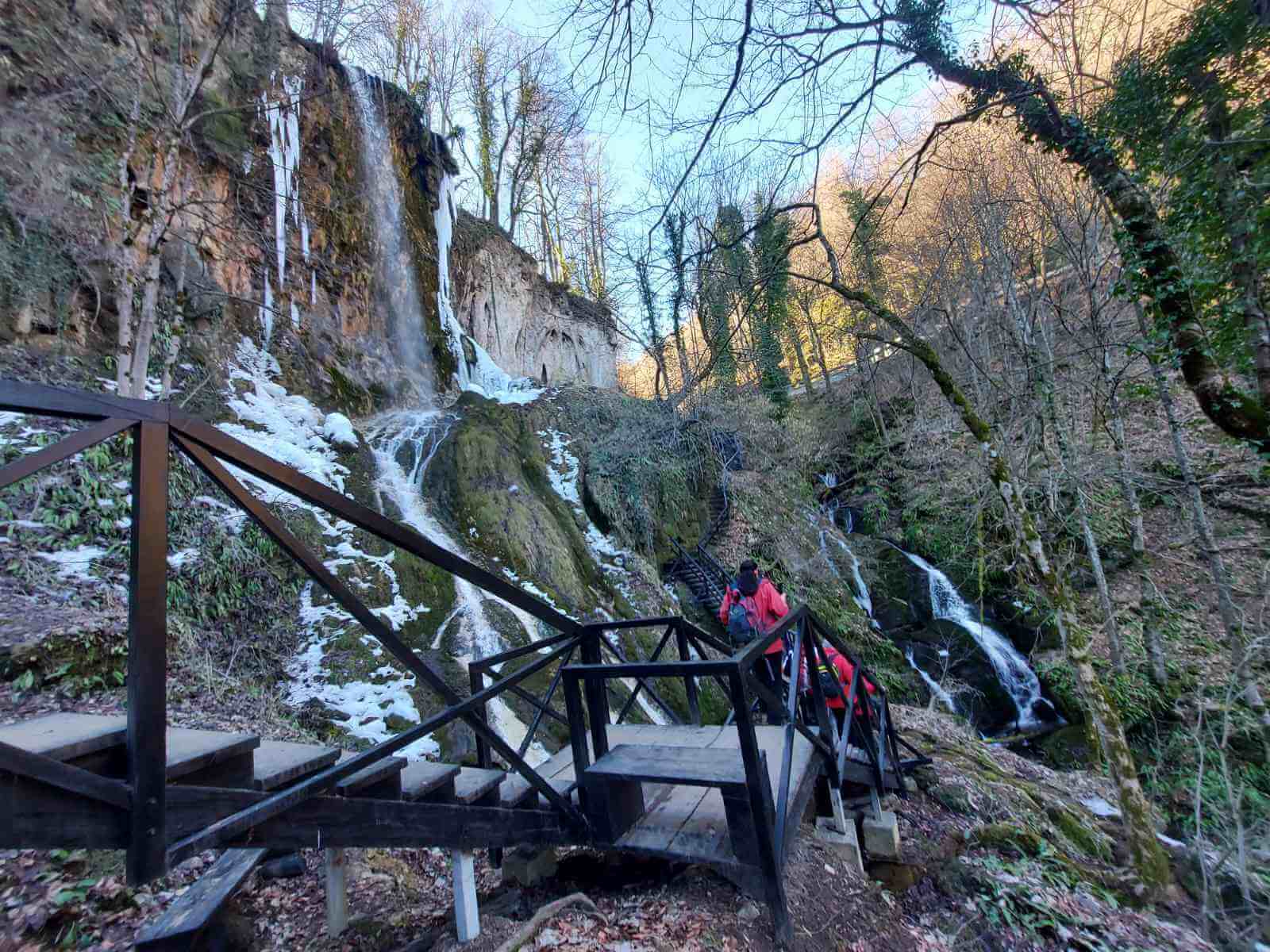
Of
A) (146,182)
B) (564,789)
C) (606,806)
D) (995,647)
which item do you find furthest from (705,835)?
(146,182)

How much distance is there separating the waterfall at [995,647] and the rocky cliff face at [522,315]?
12.9 meters

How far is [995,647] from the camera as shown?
11234 millimetres

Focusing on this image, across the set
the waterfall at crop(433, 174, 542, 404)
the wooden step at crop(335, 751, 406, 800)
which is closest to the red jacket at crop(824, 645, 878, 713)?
the wooden step at crop(335, 751, 406, 800)

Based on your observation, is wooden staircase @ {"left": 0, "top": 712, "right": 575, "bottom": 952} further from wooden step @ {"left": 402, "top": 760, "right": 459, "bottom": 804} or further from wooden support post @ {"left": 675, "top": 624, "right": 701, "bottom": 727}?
wooden support post @ {"left": 675, "top": 624, "right": 701, "bottom": 727}

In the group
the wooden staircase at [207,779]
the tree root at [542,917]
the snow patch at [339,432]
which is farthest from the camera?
the snow patch at [339,432]

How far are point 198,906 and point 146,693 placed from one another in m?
2.14

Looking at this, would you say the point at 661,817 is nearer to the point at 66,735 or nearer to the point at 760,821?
the point at 760,821

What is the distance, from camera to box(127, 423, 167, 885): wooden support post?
1.47m

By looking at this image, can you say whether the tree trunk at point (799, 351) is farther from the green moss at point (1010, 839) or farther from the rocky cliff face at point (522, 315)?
the green moss at point (1010, 839)

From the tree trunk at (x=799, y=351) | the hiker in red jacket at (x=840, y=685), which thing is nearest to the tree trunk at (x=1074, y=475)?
the hiker in red jacket at (x=840, y=685)

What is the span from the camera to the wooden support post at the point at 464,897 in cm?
261

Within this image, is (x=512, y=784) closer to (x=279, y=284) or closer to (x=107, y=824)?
(x=107, y=824)

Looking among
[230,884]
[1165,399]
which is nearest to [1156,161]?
[1165,399]

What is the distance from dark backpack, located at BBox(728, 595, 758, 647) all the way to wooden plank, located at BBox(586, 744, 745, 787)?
2367 mm
